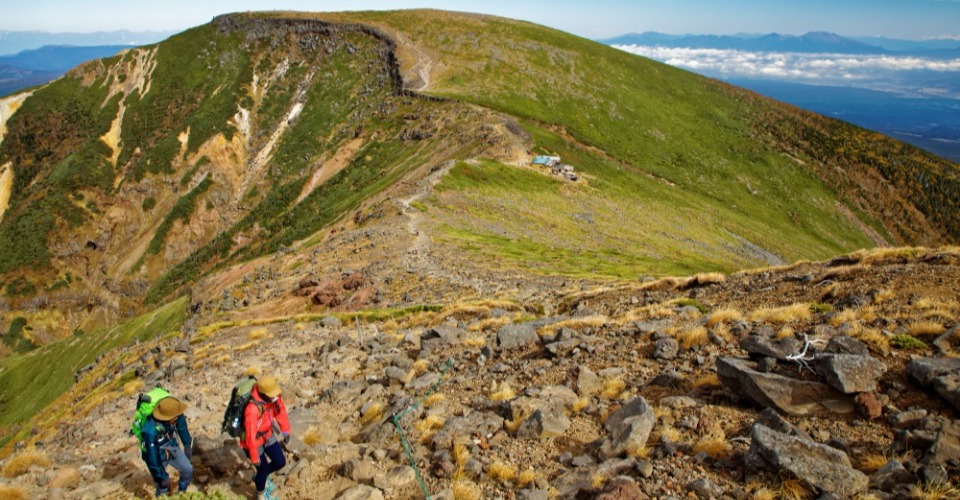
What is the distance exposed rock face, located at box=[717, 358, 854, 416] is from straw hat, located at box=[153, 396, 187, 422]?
470 inches

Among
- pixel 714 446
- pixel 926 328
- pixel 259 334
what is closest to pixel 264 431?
pixel 714 446

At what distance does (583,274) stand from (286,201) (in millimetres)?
79012

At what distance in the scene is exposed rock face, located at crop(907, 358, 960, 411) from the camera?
905cm

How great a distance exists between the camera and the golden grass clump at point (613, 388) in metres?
12.6

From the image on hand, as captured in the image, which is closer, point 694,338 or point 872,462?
point 872,462

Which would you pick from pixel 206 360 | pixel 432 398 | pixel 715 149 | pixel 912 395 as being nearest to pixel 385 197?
pixel 206 360

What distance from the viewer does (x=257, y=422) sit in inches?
395

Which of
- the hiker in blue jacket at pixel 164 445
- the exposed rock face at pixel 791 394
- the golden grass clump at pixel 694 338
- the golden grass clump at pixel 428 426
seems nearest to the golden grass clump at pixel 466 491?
the golden grass clump at pixel 428 426

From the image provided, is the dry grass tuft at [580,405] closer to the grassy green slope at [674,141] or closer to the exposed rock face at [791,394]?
the exposed rock face at [791,394]

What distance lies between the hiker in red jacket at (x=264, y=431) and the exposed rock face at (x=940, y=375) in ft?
41.7

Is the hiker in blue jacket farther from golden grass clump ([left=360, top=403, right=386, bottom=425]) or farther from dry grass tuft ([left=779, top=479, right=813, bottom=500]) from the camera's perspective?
dry grass tuft ([left=779, top=479, right=813, bottom=500])

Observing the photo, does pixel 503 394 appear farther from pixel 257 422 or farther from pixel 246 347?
pixel 246 347

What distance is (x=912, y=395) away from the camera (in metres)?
9.77

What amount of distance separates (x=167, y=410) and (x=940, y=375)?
15176 millimetres
